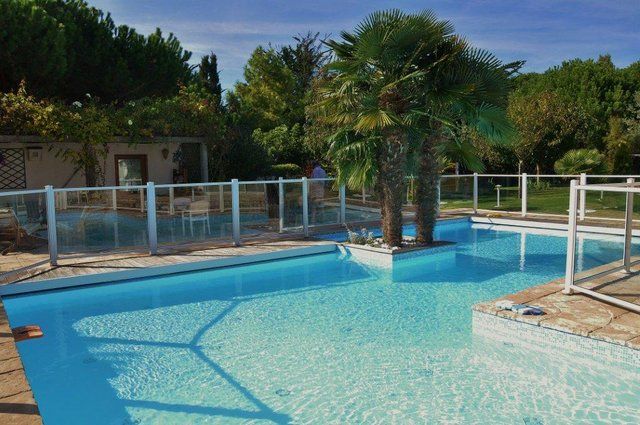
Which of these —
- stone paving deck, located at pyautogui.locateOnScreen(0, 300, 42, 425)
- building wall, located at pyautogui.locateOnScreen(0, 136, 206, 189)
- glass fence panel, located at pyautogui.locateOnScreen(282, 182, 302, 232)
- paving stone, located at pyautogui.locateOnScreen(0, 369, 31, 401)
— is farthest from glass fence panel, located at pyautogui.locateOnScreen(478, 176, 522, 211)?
paving stone, located at pyautogui.locateOnScreen(0, 369, 31, 401)

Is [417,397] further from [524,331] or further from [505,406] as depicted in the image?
[524,331]

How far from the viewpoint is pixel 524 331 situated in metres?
6.21

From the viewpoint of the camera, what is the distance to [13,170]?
54.4 ft

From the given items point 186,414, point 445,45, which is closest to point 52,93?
point 445,45

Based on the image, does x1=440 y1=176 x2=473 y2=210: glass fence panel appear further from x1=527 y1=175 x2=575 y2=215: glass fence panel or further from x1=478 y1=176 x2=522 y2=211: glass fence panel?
x1=527 y1=175 x2=575 y2=215: glass fence panel

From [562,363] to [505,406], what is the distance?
120cm

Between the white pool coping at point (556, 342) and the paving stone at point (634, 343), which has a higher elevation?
the paving stone at point (634, 343)

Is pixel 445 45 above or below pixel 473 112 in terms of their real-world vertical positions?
above

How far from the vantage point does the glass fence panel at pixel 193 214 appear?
1072cm

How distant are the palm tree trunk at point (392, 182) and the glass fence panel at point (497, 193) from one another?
6233 mm

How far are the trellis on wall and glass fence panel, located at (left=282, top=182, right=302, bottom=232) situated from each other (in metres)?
9.19

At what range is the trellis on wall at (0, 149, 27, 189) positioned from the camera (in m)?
16.4

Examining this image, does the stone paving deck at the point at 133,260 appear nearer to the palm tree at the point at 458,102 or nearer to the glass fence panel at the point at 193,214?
the glass fence panel at the point at 193,214

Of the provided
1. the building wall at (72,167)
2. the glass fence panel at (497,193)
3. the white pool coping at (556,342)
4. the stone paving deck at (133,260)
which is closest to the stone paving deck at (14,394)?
the stone paving deck at (133,260)
